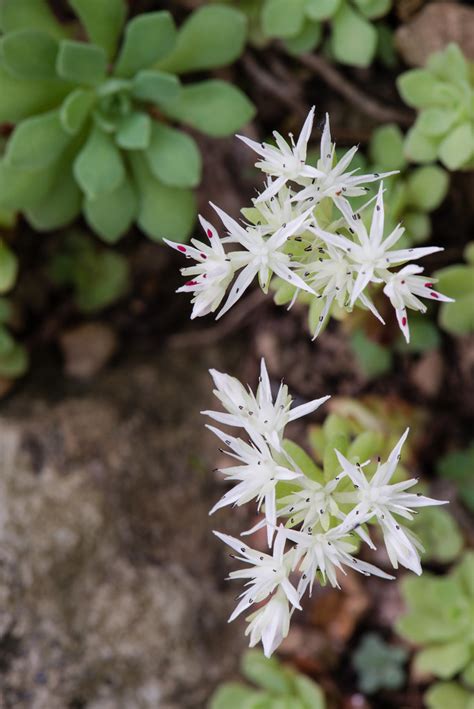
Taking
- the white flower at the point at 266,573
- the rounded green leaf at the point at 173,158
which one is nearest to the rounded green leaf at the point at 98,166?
the rounded green leaf at the point at 173,158

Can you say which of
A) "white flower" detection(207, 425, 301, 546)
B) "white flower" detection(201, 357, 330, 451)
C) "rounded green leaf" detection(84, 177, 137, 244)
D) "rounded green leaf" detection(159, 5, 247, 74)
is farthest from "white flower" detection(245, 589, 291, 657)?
"rounded green leaf" detection(159, 5, 247, 74)

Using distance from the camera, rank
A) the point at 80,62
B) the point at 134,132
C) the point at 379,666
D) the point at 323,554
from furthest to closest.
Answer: the point at 379,666
the point at 134,132
the point at 80,62
the point at 323,554

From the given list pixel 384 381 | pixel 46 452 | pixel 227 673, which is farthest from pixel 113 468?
pixel 384 381

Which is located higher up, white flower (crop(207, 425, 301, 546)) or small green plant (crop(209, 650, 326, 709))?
white flower (crop(207, 425, 301, 546))

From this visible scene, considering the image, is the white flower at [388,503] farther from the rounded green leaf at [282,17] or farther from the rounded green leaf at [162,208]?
the rounded green leaf at [282,17]

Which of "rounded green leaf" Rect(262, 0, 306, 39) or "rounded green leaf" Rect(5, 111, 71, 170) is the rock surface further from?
"rounded green leaf" Rect(262, 0, 306, 39)

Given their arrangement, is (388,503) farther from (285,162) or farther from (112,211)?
(112,211)

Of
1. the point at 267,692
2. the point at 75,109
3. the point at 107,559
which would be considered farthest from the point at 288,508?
the point at 75,109
